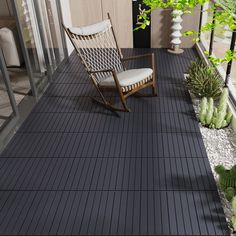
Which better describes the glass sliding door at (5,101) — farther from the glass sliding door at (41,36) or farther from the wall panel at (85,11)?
the wall panel at (85,11)

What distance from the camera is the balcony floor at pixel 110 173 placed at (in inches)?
93.3

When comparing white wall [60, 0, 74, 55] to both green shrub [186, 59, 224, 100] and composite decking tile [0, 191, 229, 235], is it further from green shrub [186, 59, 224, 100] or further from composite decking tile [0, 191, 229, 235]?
composite decking tile [0, 191, 229, 235]

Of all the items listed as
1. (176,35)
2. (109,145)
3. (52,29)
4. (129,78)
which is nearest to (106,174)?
(109,145)

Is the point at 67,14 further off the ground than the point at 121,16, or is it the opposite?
the point at 67,14

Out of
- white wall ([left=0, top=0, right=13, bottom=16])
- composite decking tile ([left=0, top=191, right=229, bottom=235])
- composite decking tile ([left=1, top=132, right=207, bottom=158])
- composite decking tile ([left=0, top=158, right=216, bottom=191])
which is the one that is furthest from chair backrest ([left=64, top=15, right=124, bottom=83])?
composite decking tile ([left=0, top=191, right=229, bottom=235])

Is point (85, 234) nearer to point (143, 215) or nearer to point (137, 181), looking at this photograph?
point (143, 215)

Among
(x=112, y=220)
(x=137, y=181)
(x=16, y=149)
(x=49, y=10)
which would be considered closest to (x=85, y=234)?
(x=112, y=220)

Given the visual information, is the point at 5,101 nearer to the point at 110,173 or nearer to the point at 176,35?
the point at 110,173

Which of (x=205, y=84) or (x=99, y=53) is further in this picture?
(x=99, y=53)

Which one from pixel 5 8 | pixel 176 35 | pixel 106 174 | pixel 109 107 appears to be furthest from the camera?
pixel 176 35

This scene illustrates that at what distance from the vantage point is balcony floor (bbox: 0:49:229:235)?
93.3 inches

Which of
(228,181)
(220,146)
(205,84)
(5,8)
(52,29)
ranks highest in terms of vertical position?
(5,8)

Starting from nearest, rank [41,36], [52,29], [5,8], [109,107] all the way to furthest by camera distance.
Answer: [109,107], [41,36], [52,29], [5,8]

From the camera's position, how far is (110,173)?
2.85 metres
